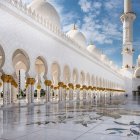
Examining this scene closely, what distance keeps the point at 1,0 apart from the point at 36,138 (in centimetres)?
730

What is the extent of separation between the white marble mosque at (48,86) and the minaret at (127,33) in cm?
1745

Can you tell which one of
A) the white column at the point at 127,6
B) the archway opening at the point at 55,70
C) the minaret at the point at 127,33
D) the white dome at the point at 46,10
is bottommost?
the archway opening at the point at 55,70

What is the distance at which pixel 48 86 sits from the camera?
43.5 feet

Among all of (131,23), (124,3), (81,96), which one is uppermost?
(124,3)

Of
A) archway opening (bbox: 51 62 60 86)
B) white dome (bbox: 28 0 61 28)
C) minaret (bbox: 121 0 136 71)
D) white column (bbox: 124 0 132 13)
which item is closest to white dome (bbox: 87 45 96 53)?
archway opening (bbox: 51 62 60 86)

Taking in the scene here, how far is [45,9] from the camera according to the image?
565 inches

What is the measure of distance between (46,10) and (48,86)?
459 cm

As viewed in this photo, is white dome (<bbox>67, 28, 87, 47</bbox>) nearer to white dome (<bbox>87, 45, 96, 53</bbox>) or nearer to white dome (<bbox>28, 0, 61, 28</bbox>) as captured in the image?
white dome (<bbox>28, 0, 61, 28</bbox>)

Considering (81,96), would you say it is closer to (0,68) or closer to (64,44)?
(64,44)

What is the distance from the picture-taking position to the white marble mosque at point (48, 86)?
142 inches

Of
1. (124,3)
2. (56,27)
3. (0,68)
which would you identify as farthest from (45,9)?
(124,3)

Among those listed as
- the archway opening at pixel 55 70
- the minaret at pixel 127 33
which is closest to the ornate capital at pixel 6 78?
the archway opening at pixel 55 70

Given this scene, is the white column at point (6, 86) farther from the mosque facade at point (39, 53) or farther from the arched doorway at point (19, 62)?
the arched doorway at point (19, 62)

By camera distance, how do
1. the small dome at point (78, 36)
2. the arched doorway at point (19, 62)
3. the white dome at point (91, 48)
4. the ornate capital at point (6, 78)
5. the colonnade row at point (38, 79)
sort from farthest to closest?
the white dome at point (91, 48) → the small dome at point (78, 36) → the arched doorway at point (19, 62) → the colonnade row at point (38, 79) → the ornate capital at point (6, 78)
